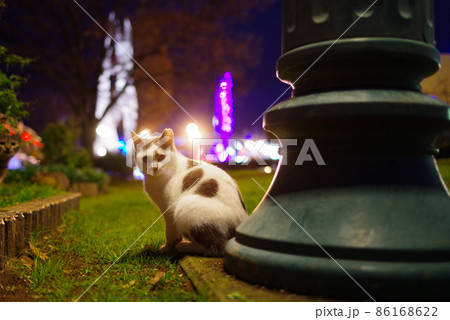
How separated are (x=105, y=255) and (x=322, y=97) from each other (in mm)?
2230

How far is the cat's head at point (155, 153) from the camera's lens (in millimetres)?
3266

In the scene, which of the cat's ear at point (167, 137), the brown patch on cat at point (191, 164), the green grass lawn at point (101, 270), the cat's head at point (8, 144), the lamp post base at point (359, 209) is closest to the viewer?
the lamp post base at point (359, 209)

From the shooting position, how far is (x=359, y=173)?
1.96 metres

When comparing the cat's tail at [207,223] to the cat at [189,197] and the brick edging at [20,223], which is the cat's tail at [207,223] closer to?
the cat at [189,197]

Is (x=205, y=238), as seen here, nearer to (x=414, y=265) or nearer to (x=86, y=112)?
(x=414, y=265)

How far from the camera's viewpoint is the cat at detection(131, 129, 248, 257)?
110 inches

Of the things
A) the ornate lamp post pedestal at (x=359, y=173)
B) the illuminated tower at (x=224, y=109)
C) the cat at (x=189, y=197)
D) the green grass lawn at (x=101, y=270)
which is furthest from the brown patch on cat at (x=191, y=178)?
the illuminated tower at (x=224, y=109)

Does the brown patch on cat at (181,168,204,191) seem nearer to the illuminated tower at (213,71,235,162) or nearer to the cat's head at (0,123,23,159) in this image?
the cat's head at (0,123,23,159)

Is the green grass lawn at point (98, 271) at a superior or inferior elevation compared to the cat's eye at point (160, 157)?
inferior

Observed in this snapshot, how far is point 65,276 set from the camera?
2.53 metres

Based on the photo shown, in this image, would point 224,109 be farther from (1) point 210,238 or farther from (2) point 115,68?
(1) point 210,238

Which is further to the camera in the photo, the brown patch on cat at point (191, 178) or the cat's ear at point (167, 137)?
the cat's ear at point (167, 137)

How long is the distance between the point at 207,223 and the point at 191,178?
0.59 m

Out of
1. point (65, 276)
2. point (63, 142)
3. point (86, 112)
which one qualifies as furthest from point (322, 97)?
point (86, 112)
